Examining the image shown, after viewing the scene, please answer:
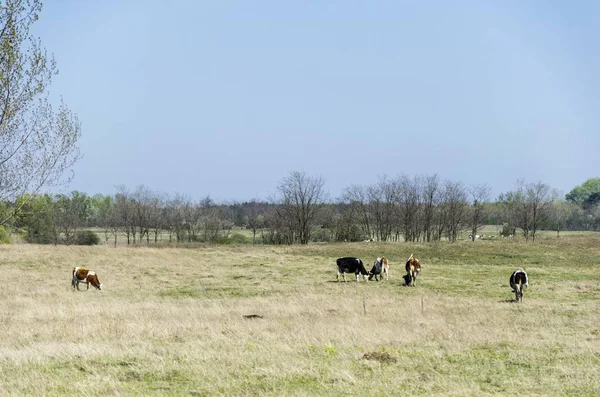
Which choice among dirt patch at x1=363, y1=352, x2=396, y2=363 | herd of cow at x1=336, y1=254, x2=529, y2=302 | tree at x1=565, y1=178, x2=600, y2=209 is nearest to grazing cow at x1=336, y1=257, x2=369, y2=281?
herd of cow at x1=336, y1=254, x2=529, y2=302

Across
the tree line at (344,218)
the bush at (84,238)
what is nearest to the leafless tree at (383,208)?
the tree line at (344,218)

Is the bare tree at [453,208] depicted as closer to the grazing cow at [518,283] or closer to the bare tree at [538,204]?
the bare tree at [538,204]

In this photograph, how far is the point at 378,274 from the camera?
38125 mm

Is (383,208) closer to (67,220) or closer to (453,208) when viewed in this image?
(453,208)

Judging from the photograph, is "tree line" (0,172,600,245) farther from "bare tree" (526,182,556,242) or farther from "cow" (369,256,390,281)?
"cow" (369,256,390,281)

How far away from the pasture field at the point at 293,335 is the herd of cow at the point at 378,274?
830mm

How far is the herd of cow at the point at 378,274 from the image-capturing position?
2686 centimetres

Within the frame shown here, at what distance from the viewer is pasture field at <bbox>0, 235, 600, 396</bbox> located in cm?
916

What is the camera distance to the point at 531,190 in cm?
9956

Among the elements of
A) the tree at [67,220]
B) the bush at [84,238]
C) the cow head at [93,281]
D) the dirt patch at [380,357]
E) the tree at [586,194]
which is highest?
the tree at [586,194]

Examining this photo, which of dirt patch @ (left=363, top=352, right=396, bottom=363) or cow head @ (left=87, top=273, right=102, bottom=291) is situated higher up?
dirt patch @ (left=363, top=352, right=396, bottom=363)

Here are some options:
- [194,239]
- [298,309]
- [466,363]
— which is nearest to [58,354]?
Answer: [466,363]

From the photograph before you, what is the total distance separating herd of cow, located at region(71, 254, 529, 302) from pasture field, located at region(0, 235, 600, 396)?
830 millimetres

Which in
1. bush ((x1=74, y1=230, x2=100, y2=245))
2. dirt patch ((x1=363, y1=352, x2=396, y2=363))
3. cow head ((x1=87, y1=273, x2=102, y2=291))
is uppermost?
bush ((x1=74, y1=230, x2=100, y2=245))
